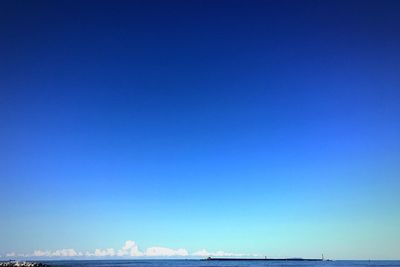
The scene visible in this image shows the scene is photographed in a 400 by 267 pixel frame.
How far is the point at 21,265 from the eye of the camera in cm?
13050
